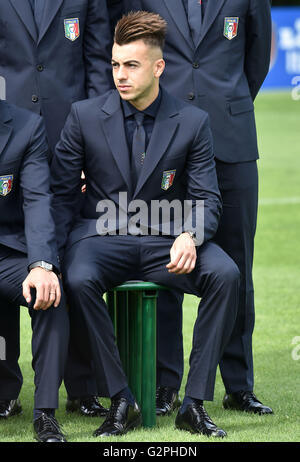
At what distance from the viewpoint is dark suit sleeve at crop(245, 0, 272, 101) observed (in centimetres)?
525

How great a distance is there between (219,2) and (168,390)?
1.89 m

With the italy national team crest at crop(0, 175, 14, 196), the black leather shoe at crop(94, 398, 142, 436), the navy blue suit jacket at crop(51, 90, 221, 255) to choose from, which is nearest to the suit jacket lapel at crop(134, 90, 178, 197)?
the navy blue suit jacket at crop(51, 90, 221, 255)

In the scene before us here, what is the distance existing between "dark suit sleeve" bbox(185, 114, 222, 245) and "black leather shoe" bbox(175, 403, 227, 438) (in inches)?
31.7

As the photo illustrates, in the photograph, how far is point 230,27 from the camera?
5191 mm

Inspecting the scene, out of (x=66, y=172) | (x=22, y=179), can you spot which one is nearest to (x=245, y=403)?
(x=66, y=172)

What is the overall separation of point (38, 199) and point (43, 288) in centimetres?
48

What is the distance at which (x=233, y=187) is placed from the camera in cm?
525

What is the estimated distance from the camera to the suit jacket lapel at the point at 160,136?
4.84 meters

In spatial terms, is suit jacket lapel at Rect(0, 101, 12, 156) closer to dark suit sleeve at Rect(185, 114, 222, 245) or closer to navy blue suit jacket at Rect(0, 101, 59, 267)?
navy blue suit jacket at Rect(0, 101, 59, 267)

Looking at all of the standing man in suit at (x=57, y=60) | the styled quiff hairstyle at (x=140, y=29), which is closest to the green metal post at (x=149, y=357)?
the standing man in suit at (x=57, y=60)
